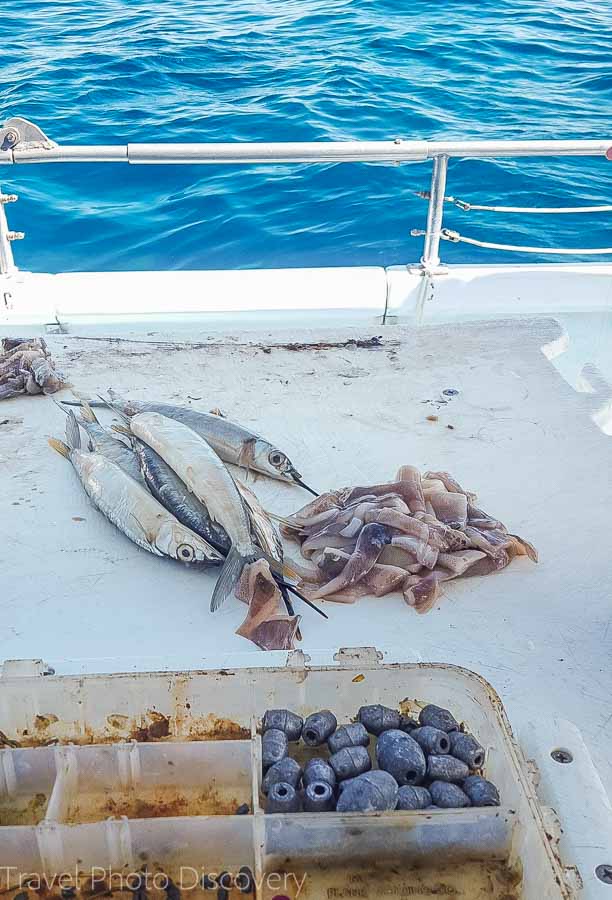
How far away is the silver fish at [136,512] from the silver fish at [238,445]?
39cm

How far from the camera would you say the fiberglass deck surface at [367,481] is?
2475 mm

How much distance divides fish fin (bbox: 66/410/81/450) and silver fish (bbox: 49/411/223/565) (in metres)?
0.06

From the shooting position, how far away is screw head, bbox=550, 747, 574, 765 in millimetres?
2029

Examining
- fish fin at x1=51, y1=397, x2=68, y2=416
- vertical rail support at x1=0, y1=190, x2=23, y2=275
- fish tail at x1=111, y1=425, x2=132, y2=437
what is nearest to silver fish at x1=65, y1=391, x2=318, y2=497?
fish tail at x1=111, y1=425, x2=132, y2=437

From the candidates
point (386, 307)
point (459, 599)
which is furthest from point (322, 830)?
point (386, 307)

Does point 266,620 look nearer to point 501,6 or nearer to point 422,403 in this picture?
point 422,403

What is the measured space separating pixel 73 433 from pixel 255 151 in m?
1.71

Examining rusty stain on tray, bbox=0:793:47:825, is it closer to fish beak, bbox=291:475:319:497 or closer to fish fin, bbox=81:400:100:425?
fish beak, bbox=291:475:319:497

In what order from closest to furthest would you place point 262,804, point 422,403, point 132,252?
1. point 262,804
2. point 422,403
3. point 132,252

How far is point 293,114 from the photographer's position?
1093 centimetres

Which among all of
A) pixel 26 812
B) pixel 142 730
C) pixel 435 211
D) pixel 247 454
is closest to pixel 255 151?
pixel 435 211

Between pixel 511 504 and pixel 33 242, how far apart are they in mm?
7179

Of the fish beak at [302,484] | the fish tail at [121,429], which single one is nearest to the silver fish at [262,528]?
the fish beak at [302,484]

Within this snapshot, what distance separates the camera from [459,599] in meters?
2.72
